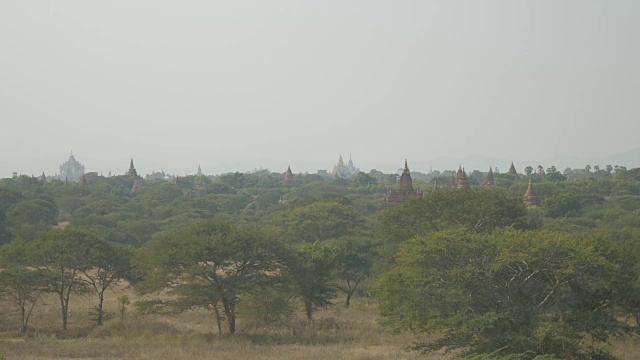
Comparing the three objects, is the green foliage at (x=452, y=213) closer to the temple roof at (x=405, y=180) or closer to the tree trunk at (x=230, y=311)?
the tree trunk at (x=230, y=311)

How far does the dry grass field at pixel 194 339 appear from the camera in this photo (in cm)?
2306

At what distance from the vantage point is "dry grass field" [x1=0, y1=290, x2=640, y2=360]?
23062 millimetres

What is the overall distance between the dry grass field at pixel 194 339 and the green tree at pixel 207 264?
1.62 metres

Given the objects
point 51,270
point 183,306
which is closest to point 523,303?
point 183,306

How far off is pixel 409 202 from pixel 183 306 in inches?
631

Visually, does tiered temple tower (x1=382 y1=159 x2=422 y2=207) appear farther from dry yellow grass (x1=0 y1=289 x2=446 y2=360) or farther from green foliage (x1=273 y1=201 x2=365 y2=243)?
dry yellow grass (x1=0 y1=289 x2=446 y2=360)

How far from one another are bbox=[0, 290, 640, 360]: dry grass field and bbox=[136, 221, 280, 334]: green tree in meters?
1.62

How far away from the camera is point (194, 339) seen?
1014 inches

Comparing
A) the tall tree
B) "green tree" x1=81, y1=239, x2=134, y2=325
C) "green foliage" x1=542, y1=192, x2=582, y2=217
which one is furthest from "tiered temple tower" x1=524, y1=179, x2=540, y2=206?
the tall tree

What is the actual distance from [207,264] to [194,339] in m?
3.12

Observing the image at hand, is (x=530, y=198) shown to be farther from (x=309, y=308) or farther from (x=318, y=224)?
(x=309, y=308)

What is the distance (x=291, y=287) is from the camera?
29469 millimetres

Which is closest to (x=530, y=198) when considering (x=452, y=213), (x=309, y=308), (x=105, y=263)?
(x=452, y=213)

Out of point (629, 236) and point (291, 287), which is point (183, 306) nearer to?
point (291, 287)
